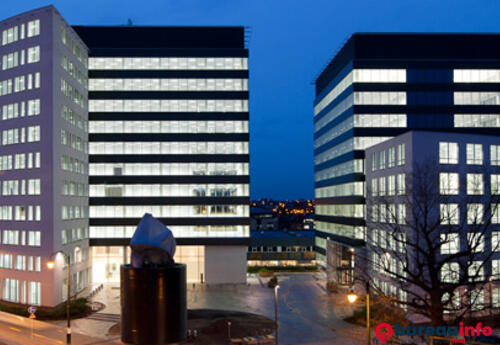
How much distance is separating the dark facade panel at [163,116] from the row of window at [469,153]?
33290mm

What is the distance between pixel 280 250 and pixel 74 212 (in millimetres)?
38523

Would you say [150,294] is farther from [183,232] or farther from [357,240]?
[183,232]

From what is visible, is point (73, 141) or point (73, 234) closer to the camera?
point (73, 234)

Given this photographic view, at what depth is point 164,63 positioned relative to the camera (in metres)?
74.4

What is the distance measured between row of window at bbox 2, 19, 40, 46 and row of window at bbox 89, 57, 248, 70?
49.0ft

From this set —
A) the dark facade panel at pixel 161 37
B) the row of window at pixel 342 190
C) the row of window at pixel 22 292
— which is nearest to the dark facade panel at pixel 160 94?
the dark facade panel at pixel 161 37

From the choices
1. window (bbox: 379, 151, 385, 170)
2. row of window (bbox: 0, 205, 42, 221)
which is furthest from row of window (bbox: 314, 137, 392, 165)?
row of window (bbox: 0, 205, 42, 221)

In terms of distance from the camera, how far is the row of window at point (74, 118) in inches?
2439

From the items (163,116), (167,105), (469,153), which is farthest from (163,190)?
(469,153)

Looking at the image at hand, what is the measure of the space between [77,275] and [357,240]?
36.2m

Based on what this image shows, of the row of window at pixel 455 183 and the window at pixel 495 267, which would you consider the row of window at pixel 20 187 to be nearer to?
the row of window at pixel 455 183

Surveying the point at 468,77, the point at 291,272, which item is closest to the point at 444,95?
the point at 468,77

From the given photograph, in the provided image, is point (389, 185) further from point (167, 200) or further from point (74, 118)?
point (74, 118)

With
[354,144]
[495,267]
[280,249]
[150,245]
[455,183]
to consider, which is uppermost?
[354,144]
